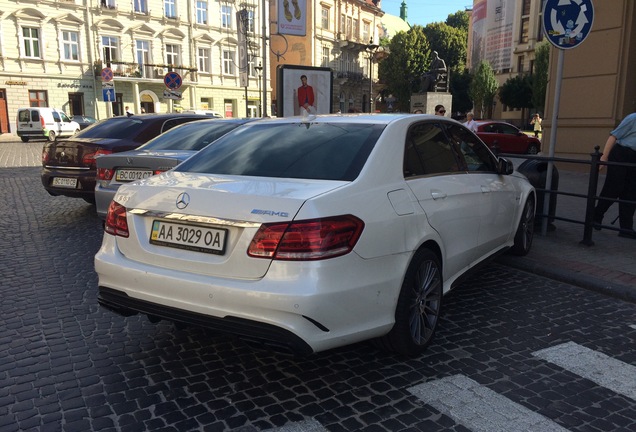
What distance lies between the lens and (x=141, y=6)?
4241cm

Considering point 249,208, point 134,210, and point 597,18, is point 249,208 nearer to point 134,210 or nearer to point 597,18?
point 134,210

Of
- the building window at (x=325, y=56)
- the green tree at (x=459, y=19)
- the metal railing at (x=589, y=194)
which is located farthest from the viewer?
the green tree at (x=459, y=19)

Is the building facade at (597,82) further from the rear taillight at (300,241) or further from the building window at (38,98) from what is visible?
the building window at (38,98)

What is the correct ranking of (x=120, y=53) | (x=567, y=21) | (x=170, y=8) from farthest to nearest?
1. (x=170, y=8)
2. (x=120, y=53)
3. (x=567, y=21)

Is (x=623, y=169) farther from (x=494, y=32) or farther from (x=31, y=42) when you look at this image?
(x=494, y=32)

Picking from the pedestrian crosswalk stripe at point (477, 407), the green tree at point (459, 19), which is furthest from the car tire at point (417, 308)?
the green tree at point (459, 19)

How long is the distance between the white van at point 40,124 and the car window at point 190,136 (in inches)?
1001

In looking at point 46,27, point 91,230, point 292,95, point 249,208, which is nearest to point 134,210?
point 249,208

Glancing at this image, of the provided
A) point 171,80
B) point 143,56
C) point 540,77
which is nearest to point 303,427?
point 171,80

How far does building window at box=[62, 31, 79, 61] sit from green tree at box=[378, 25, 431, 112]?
3876cm

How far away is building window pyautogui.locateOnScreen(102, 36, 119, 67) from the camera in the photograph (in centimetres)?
4081

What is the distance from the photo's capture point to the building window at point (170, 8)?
143ft

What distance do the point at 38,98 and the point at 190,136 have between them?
35918 millimetres

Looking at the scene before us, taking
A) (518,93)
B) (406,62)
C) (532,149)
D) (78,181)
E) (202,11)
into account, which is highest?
(202,11)
